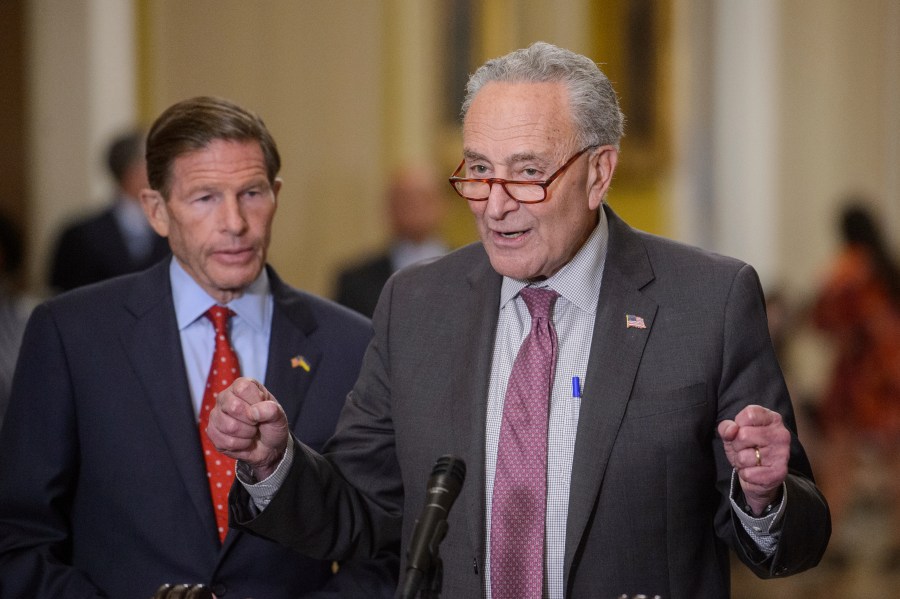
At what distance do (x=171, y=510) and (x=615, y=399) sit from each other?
3.13ft

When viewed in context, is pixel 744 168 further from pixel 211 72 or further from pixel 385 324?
pixel 385 324

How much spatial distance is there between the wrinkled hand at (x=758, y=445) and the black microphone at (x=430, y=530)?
1.60 feet

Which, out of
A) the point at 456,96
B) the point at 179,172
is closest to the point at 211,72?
the point at 456,96

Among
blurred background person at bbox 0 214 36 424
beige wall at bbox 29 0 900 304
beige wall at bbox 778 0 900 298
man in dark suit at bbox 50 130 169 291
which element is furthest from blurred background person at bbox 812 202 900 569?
blurred background person at bbox 0 214 36 424

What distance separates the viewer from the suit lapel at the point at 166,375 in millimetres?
2719

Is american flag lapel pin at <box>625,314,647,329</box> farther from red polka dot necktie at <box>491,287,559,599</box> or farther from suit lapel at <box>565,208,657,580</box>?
red polka dot necktie at <box>491,287,559,599</box>

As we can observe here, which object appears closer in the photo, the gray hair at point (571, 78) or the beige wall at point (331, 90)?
the gray hair at point (571, 78)

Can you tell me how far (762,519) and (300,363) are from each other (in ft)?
3.45

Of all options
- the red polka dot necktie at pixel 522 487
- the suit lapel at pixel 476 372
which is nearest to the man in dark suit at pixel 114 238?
the suit lapel at pixel 476 372

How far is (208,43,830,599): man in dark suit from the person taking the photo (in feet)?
8.00

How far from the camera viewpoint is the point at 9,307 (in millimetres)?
4418

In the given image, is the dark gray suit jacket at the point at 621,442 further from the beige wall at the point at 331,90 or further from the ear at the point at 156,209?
the beige wall at the point at 331,90

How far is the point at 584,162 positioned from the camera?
2.53m

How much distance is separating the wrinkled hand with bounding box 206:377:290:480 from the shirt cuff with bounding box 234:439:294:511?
0.05 m
